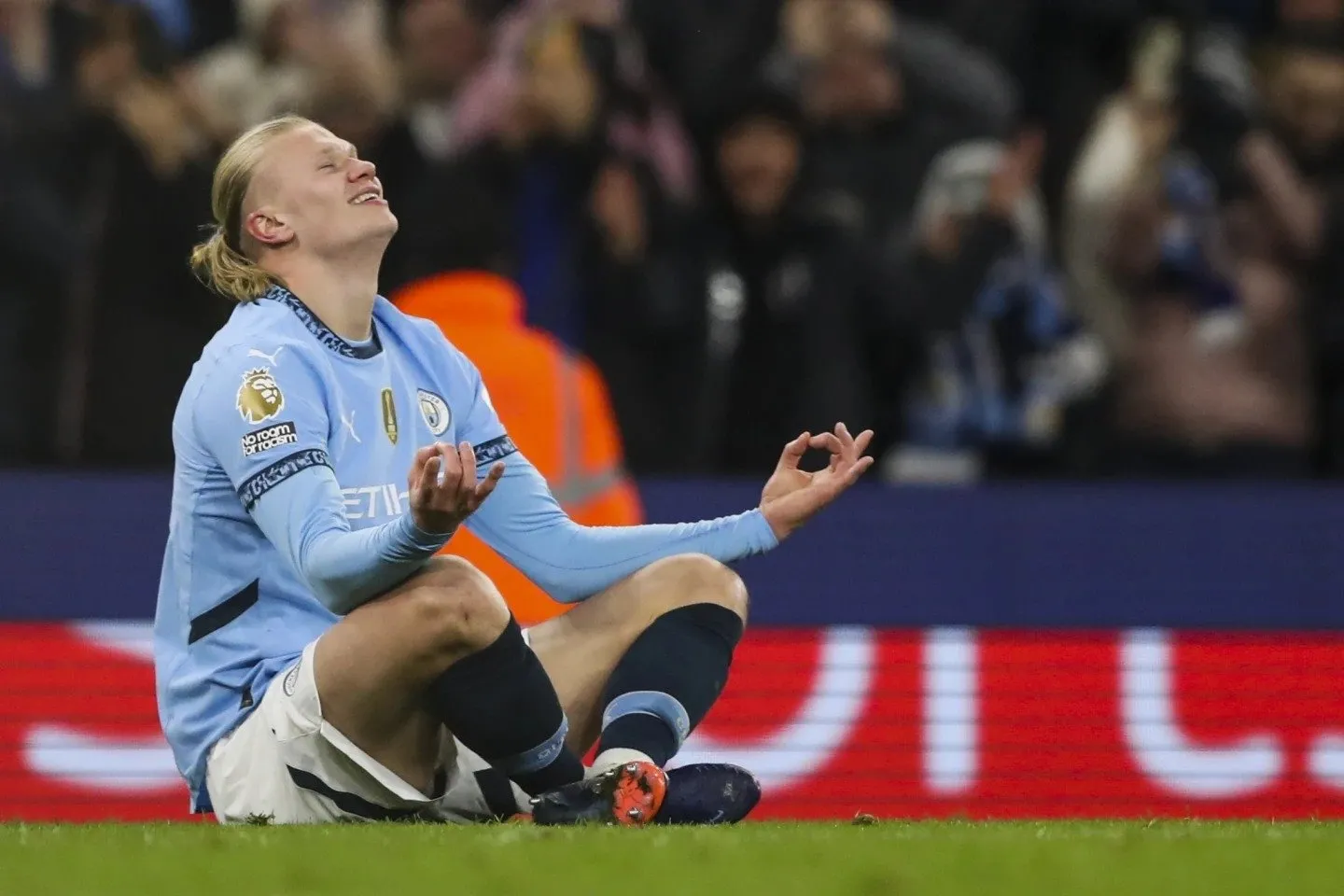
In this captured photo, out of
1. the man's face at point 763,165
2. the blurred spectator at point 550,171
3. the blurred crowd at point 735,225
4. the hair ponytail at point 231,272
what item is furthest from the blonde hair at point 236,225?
the man's face at point 763,165

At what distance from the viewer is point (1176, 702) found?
266 inches

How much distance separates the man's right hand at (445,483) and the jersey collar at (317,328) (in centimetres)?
74

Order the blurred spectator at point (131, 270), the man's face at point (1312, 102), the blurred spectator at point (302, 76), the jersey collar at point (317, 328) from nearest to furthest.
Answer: the jersey collar at point (317, 328)
the blurred spectator at point (131, 270)
the blurred spectator at point (302, 76)
the man's face at point (1312, 102)

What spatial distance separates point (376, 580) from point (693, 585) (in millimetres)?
765

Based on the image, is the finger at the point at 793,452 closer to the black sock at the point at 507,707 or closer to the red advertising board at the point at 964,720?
the black sock at the point at 507,707

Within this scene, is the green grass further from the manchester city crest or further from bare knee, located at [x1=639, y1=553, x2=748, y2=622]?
the manchester city crest

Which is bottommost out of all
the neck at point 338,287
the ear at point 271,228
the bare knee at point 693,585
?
the bare knee at point 693,585

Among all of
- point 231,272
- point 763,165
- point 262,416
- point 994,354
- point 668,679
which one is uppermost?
point 231,272

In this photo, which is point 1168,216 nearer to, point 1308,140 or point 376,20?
point 1308,140

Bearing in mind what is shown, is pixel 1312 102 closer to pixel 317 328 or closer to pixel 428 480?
pixel 317 328

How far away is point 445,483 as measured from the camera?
3504mm

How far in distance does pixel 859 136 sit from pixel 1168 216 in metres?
1.10

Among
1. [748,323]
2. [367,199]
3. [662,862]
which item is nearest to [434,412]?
[367,199]

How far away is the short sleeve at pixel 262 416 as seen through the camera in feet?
12.7
